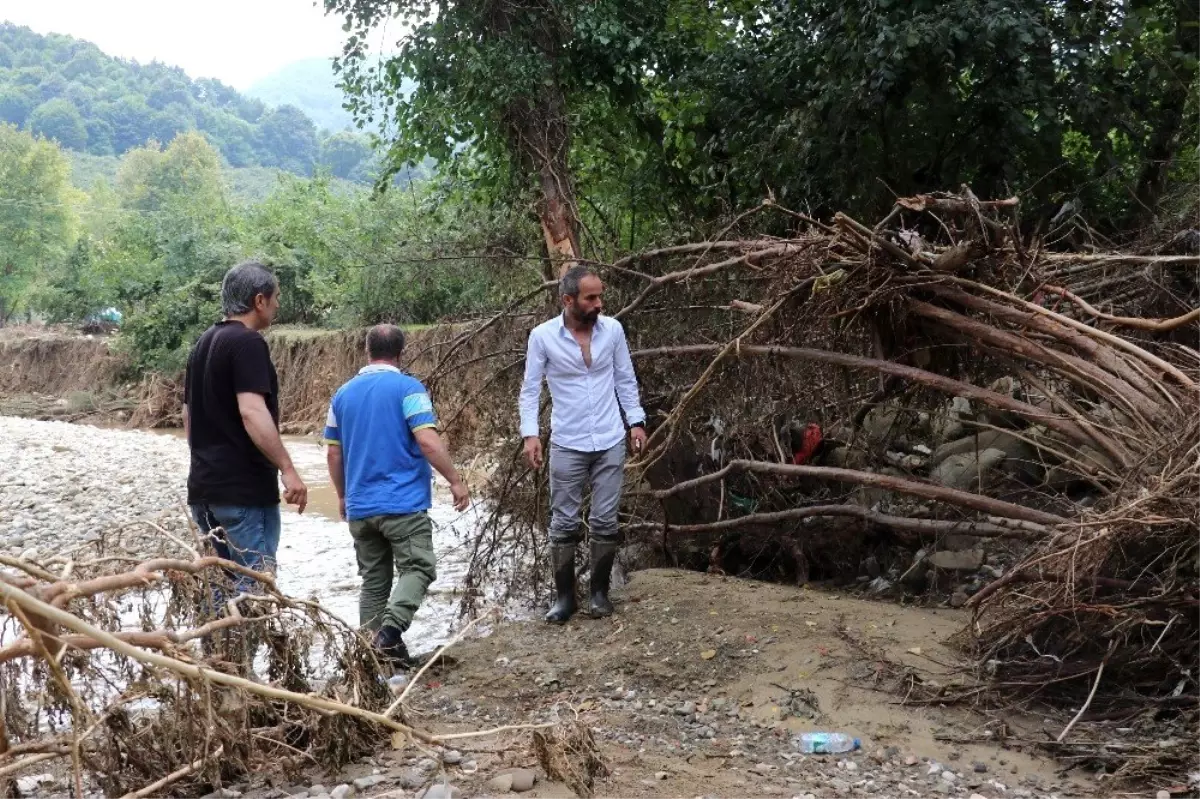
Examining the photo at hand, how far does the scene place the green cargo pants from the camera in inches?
195

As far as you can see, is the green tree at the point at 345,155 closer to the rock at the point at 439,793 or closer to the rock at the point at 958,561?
the rock at the point at 958,561

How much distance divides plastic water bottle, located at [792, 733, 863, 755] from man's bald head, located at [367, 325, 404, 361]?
260cm

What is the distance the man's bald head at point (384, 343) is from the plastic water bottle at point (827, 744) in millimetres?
2598

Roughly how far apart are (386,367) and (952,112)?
493 cm

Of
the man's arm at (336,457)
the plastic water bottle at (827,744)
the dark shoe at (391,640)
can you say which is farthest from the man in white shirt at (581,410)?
the plastic water bottle at (827,744)

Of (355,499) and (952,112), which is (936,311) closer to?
(355,499)

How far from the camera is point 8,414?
28.1 metres

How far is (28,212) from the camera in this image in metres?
52.1

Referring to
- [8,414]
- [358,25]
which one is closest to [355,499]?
[358,25]

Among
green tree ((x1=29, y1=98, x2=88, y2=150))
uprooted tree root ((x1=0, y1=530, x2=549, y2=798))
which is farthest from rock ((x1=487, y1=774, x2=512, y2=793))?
green tree ((x1=29, y1=98, x2=88, y2=150))

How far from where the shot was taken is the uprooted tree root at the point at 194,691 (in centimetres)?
285

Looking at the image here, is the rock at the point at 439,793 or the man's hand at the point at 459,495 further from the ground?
the man's hand at the point at 459,495

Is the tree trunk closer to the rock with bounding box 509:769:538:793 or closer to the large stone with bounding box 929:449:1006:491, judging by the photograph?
the large stone with bounding box 929:449:1006:491

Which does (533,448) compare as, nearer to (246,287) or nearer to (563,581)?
(563,581)
